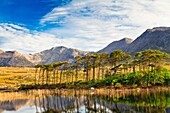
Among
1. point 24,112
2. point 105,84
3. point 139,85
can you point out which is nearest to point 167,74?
point 139,85

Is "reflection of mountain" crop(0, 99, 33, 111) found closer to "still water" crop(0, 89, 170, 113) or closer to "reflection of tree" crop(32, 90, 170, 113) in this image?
"still water" crop(0, 89, 170, 113)

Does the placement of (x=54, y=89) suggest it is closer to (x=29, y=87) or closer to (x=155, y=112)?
(x=29, y=87)

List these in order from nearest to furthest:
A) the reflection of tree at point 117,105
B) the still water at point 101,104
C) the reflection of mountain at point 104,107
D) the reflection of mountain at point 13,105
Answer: the reflection of mountain at point 104,107 < the reflection of tree at point 117,105 < the still water at point 101,104 < the reflection of mountain at point 13,105

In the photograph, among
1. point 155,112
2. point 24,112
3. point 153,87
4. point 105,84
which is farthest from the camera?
point 105,84

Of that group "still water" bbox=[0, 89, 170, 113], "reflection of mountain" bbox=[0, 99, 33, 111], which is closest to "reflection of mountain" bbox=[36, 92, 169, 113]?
"still water" bbox=[0, 89, 170, 113]

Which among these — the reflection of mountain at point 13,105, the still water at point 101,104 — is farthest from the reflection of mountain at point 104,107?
the reflection of mountain at point 13,105

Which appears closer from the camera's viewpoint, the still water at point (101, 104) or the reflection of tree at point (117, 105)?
the reflection of tree at point (117, 105)

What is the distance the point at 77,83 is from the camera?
121375 millimetres

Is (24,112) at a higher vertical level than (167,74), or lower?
lower

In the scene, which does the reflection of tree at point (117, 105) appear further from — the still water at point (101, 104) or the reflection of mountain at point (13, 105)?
the reflection of mountain at point (13, 105)

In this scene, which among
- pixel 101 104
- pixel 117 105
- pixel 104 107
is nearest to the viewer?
pixel 104 107

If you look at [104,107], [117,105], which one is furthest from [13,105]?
[117,105]

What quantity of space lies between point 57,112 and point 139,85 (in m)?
53.9

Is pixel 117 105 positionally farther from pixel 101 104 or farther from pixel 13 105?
pixel 13 105
